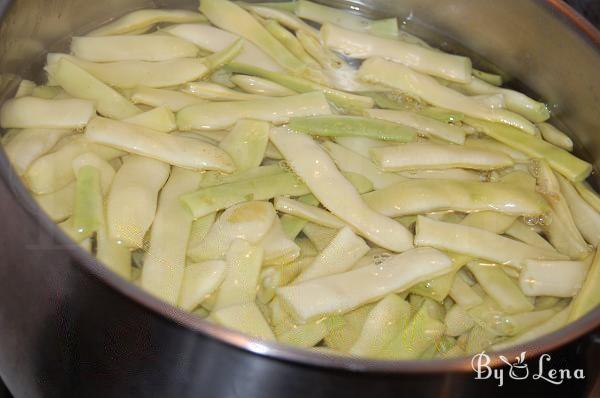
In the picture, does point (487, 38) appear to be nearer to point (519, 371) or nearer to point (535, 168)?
point (535, 168)

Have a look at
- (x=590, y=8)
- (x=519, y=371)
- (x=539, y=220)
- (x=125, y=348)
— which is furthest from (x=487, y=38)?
(x=125, y=348)

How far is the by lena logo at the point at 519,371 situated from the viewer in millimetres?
963

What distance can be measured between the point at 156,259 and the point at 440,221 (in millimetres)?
538

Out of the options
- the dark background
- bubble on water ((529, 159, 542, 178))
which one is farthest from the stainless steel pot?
the dark background

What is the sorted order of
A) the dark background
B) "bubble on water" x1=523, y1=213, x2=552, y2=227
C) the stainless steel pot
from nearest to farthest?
the stainless steel pot
"bubble on water" x1=523, y1=213, x2=552, y2=227
the dark background

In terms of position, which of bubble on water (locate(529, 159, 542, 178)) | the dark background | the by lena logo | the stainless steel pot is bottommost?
the stainless steel pot

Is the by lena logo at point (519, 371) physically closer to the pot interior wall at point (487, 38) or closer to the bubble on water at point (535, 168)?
the bubble on water at point (535, 168)

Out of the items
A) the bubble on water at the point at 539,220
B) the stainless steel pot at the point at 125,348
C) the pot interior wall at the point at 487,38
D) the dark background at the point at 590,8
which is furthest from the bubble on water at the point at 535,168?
the dark background at the point at 590,8

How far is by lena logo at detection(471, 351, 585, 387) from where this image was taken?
3.16 feet

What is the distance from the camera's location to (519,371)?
3.35 feet

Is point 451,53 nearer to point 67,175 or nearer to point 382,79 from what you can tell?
point 382,79

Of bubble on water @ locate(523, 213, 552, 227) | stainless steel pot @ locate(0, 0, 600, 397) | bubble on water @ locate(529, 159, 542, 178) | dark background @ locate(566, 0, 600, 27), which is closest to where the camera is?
stainless steel pot @ locate(0, 0, 600, 397)

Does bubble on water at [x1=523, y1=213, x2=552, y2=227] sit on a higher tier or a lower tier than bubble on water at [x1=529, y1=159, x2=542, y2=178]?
lower

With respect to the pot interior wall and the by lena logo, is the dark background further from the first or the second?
the by lena logo
